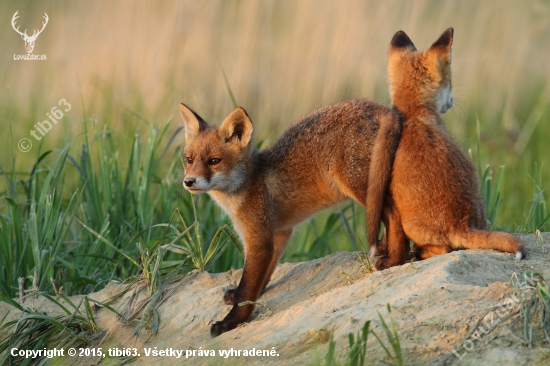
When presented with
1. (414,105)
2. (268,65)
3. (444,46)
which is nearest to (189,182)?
(414,105)

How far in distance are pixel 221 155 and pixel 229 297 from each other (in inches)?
45.7

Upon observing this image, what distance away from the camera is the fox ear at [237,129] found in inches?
217

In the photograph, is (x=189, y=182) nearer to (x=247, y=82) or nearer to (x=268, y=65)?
(x=247, y=82)

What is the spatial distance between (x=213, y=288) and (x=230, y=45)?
536 cm

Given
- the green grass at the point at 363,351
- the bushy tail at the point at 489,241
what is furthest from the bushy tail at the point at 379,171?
the green grass at the point at 363,351

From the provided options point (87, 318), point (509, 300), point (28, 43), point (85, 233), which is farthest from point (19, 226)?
point (28, 43)

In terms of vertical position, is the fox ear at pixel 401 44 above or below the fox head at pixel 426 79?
above

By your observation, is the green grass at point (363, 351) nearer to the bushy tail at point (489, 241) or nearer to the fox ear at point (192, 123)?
the bushy tail at point (489, 241)

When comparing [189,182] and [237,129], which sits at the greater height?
[237,129]

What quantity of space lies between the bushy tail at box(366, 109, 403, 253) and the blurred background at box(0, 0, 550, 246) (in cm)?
367

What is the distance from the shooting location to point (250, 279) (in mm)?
4941

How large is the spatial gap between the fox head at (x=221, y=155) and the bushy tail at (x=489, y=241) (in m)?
1.77
